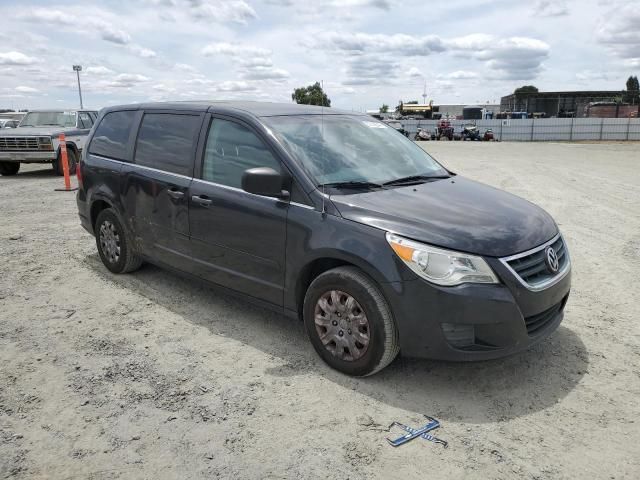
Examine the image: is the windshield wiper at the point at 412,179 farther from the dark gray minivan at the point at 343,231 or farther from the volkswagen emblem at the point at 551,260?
the volkswagen emblem at the point at 551,260

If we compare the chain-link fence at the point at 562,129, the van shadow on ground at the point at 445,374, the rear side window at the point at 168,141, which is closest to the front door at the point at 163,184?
the rear side window at the point at 168,141

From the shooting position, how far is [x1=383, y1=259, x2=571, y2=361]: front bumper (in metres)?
3.13

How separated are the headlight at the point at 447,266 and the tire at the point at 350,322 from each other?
0.31 metres

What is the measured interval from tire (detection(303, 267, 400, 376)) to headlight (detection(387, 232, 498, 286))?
12.2 inches

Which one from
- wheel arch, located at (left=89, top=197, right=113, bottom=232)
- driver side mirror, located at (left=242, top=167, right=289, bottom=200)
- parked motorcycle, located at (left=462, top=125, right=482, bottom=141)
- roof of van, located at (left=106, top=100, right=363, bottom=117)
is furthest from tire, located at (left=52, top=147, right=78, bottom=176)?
parked motorcycle, located at (left=462, top=125, right=482, bottom=141)

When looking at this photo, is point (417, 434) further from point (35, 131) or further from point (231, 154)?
point (35, 131)

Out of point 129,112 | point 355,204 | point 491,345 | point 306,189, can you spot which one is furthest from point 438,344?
point 129,112

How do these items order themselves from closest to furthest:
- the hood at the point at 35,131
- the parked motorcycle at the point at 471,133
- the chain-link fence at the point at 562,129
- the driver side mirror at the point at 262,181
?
the driver side mirror at the point at 262,181
the hood at the point at 35,131
the chain-link fence at the point at 562,129
the parked motorcycle at the point at 471,133

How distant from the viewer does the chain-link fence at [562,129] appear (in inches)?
1537

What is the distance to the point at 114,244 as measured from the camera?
559cm

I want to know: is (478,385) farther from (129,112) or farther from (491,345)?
(129,112)

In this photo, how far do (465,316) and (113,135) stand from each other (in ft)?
13.4

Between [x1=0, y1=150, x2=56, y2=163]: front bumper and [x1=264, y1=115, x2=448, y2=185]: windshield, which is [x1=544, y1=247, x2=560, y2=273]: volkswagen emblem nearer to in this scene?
[x1=264, y1=115, x2=448, y2=185]: windshield

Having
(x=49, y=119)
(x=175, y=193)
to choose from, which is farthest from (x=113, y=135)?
(x=49, y=119)
